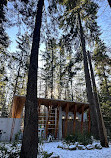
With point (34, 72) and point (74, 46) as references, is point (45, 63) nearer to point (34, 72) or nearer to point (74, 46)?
point (74, 46)

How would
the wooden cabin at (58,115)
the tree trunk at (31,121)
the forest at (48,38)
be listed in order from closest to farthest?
the tree trunk at (31,121) → the forest at (48,38) → the wooden cabin at (58,115)

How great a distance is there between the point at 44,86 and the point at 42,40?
1434 cm

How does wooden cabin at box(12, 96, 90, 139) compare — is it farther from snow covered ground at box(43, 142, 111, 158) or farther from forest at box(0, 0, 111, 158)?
snow covered ground at box(43, 142, 111, 158)

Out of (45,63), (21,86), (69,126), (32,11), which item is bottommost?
(69,126)

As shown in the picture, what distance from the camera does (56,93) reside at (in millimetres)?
18938

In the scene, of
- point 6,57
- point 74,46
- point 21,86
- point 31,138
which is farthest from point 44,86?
point 31,138

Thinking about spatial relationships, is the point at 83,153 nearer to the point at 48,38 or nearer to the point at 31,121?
the point at 31,121

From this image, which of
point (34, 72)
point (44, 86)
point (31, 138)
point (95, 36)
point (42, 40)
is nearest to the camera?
point (31, 138)

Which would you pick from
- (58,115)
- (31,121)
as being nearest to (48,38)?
(31,121)

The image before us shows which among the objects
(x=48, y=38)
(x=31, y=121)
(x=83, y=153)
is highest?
(x=48, y=38)

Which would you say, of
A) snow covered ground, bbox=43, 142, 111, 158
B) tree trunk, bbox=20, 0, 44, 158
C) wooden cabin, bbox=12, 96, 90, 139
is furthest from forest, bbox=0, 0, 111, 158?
wooden cabin, bbox=12, 96, 90, 139

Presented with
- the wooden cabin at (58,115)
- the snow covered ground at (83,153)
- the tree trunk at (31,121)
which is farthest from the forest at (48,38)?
the wooden cabin at (58,115)

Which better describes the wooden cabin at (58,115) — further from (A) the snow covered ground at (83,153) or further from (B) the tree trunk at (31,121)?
(B) the tree trunk at (31,121)

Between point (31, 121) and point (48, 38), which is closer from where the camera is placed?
point (31, 121)
